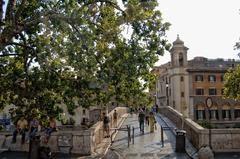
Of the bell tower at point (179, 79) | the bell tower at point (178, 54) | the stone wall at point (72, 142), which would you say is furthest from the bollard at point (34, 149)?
the bell tower at point (179, 79)

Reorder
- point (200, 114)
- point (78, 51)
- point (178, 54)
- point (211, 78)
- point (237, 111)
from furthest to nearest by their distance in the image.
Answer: point (237, 111) < point (211, 78) < point (200, 114) < point (178, 54) < point (78, 51)

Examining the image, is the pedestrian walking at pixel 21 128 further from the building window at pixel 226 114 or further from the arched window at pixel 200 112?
the building window at pixel 226 114

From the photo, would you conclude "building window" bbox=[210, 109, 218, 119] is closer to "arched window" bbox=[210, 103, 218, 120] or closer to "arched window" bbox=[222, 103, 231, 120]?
"arched window" bbox=[210, 103, 218, 120]

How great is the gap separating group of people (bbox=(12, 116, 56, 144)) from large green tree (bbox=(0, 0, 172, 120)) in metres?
0.45

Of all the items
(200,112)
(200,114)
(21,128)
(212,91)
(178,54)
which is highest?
(178,54)

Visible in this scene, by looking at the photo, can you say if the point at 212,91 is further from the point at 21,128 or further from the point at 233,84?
the point at 21,128

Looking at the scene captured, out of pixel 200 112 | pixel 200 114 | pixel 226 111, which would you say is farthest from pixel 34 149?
pixel 226 111

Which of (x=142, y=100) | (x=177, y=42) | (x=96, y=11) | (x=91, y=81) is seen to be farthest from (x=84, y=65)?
(x=177, y=42)

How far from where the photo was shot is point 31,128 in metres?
20.1

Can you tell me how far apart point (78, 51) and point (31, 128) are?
6151 mm

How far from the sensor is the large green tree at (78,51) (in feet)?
52.0

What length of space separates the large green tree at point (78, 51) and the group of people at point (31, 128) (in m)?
0.45

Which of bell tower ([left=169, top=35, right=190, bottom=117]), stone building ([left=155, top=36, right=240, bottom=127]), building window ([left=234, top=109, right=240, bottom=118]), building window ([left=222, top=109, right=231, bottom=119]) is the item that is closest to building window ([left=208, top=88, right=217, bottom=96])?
stone building ([left=155, top=36, right=240, bottom=127])

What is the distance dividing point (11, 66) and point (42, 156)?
19.7ft
